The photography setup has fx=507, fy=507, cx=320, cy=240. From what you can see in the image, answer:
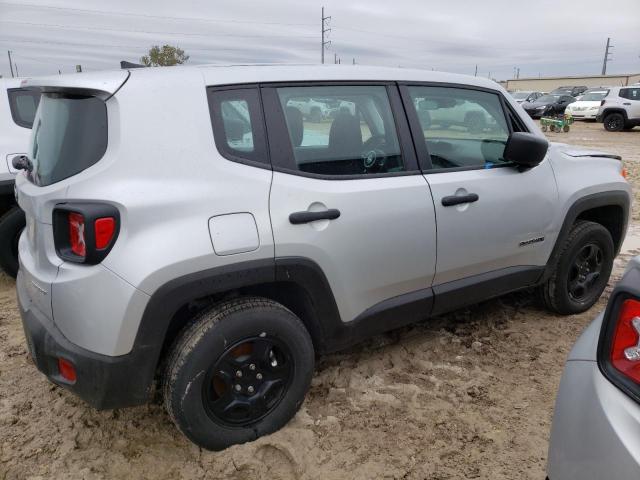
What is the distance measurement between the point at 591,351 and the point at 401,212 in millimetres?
1285

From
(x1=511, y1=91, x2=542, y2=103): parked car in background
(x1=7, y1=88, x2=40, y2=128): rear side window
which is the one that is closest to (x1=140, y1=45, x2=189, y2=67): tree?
(x1=511, y1=91, x2=542, y2=103): parked car in background

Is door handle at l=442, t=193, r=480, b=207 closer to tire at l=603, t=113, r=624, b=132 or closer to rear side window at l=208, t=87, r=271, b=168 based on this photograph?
rear side window at l=208, t=87, r=271, b=168

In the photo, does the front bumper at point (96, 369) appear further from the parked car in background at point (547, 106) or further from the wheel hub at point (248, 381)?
the parked car in background at point (547, 106)

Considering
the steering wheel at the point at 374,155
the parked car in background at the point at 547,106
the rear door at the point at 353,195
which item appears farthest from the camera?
the parked car in background at the point at 547,106

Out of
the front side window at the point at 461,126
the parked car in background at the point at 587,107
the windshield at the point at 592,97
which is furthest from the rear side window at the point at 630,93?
the front side window at the point at 461,126

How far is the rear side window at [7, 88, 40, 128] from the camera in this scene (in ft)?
14.7

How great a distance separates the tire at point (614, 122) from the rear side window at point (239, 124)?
21.7m

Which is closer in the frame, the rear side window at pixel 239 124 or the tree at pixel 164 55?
the rear side window at pixel 239 124

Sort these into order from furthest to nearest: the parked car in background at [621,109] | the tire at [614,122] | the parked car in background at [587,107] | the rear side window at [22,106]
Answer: the parked car in background at [587,107] → the tire at [614,122] → the parked car in background at [621,109] → the rear side window at [22,106]

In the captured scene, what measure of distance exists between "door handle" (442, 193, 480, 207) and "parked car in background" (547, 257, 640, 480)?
4.43ft

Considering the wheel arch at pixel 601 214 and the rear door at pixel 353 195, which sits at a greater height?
the rear door at pixel 353 195

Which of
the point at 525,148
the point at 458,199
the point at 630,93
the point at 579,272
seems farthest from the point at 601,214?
the point at 630,93

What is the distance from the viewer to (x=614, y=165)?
3.73 m

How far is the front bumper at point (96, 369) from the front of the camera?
6.59 ft
